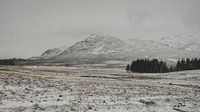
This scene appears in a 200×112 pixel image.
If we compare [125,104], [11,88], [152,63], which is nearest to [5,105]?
[11,88]

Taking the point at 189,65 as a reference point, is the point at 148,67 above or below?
below

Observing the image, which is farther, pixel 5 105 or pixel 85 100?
pixel 85 100

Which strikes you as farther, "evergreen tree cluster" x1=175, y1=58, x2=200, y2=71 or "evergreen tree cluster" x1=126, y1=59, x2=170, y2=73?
"evergreen tree cluster" x1=126, y1=59, x2=170, y2=73

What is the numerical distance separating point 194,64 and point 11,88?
4987 inches

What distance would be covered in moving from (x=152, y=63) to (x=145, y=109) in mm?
123997

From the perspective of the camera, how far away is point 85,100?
94.4 feet

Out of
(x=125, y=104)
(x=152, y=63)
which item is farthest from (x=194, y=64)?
(x=125, y=104)

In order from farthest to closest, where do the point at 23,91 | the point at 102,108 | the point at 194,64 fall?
the point at 194,64, the point at 23,91, the point at 102,108

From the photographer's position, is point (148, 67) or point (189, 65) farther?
point (189, 65)

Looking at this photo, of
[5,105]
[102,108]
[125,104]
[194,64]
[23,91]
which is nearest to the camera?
[5,105]

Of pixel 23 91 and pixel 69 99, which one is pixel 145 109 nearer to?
pixel 69 99

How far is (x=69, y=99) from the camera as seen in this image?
28.8m

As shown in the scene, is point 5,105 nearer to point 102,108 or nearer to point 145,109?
point 102,108

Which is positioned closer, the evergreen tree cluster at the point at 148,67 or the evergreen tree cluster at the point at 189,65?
the evergreen tree cluster at the point at 189,65
